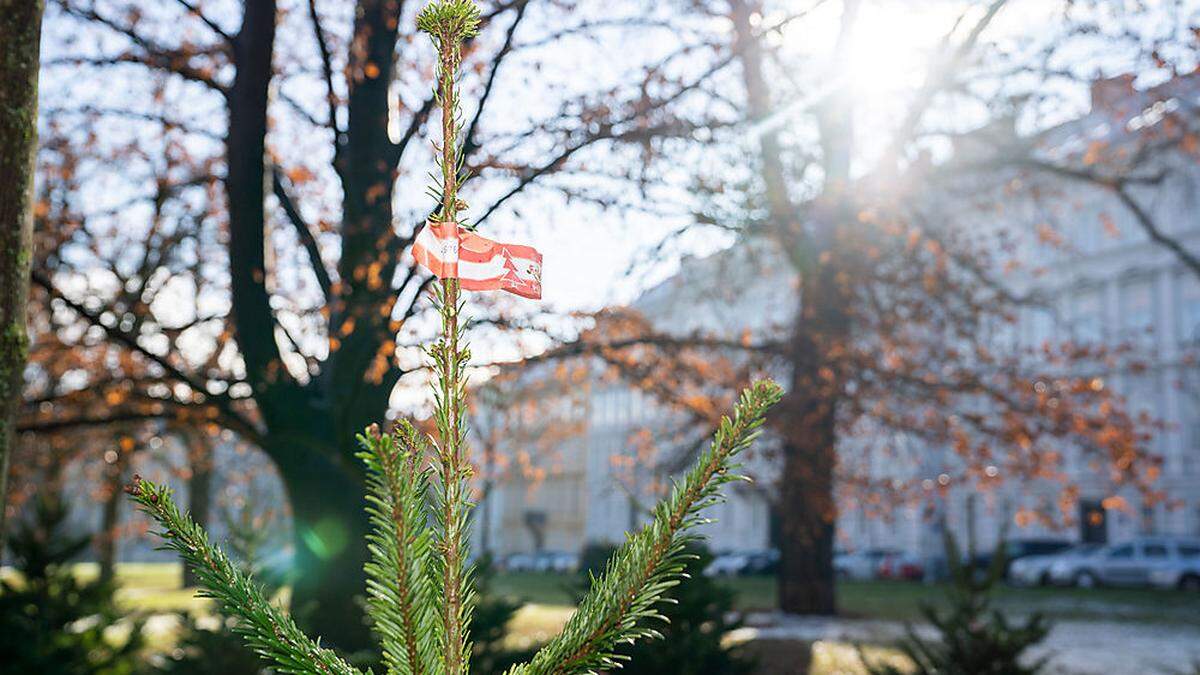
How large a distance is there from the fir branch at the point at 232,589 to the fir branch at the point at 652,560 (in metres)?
0.33

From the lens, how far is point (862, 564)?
43719 millimetres

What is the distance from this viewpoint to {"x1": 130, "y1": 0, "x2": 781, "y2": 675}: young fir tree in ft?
4.94

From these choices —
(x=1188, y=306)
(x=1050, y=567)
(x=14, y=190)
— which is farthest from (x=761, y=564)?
(x=14, y=190)

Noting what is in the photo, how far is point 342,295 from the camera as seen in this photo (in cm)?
895

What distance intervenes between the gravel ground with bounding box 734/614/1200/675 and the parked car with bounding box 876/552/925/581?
71.5 feet

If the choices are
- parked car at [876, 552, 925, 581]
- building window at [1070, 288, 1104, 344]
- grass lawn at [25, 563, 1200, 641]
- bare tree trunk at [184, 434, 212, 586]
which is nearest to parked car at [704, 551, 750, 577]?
parked car at [876, 552, 925, 581]

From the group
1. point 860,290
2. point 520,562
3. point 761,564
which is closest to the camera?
point 860,290

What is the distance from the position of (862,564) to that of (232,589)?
44.5 m

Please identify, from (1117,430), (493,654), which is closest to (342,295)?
(493,654)

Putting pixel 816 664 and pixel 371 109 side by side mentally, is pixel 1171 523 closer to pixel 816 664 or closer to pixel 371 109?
pixel 816 664

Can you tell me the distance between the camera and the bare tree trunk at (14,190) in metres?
3.05

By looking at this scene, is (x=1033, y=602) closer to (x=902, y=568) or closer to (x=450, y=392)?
(x=902, y=568)

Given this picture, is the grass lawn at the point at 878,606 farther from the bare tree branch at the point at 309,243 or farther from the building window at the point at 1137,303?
the building window at the point at 1137,303

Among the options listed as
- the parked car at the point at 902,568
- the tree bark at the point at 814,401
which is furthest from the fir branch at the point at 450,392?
the parked car at the point at 902,568
